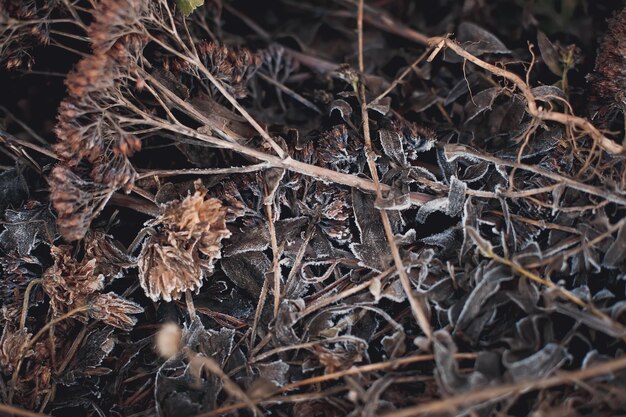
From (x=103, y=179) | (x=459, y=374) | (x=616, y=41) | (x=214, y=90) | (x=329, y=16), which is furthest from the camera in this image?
(x=329, y=16)

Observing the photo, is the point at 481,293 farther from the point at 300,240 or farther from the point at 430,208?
the point at 300,240

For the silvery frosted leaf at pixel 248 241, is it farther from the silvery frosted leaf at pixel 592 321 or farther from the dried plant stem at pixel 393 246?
the silvery frosted leaf at pixel 592 321

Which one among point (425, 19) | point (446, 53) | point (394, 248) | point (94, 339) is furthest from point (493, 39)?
point (94, 339)

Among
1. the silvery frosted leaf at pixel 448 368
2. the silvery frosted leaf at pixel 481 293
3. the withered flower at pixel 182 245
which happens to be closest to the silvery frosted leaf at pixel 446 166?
the silvery frosted leaf at pixel 481 293

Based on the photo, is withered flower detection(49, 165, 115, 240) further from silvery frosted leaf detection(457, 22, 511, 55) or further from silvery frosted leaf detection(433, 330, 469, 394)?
silvery frosted leaf detection(457, 22, 511, 55)

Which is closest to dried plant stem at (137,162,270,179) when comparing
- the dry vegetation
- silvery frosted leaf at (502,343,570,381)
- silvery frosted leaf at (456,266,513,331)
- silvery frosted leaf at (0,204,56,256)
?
the dry vegetation

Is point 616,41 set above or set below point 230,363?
above

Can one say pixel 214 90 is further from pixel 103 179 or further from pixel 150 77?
pixel 103 179
